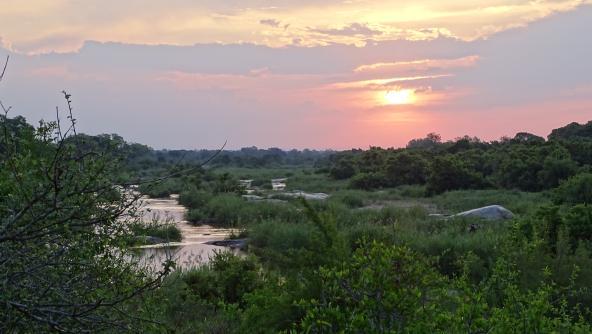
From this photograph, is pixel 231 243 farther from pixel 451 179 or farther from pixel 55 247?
pixel 451 179

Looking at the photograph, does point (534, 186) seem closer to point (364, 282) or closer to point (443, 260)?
point (443, 260)

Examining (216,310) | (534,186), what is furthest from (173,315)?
(534,186)

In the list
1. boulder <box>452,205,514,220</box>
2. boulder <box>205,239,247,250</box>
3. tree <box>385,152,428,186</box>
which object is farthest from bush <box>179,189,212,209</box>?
boulder <box>452,205,514,220</box>

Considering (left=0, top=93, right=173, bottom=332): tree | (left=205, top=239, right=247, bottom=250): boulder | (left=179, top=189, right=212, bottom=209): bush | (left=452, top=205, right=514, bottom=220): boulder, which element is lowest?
(left=205, top=239, right=247, bottom=250): boulder

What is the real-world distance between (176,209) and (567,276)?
87.5 feet

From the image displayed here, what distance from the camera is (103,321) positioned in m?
4.05

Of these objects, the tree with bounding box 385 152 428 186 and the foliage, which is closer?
the foliage

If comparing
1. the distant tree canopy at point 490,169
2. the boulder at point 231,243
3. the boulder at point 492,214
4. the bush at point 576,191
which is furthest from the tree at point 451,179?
the boulder at point 231,243

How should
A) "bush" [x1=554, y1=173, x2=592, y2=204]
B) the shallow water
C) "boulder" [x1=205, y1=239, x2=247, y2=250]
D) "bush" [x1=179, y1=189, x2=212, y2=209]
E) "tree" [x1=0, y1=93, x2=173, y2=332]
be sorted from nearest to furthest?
"tree" [x1=0, y1=93, x2=173, y2=332]
the shallow water
"bush" [x1=554, y1=173, x2=592, y2=204]
"boulder" [x1=205, y1=239, x2=247, y2=250]
"bush" [x1=179, y1=189, x2=212, y2=209]

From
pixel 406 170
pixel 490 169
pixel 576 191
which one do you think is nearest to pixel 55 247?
pixel 576 191

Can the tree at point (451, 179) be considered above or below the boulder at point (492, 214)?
above

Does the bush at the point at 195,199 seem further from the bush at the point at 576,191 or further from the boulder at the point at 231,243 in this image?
the bush at the point at 576,191

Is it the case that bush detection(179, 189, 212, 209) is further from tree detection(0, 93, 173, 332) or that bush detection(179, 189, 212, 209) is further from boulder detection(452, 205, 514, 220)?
tree detection(0, 93, 173, 332)

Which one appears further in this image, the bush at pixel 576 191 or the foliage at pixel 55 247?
the bush at pixel 576 191
